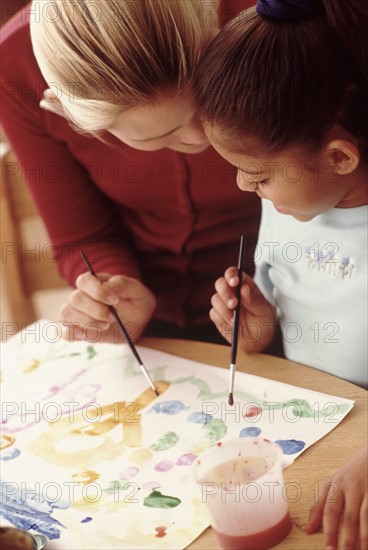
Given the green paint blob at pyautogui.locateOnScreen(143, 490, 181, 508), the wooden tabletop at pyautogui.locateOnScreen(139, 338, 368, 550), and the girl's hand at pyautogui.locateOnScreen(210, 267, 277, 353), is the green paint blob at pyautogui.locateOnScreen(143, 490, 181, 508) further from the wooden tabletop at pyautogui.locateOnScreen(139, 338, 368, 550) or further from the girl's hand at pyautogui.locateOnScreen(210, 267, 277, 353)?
the girl's hand at pyautogui.locateOnScreen(210, 267, 277, 353)

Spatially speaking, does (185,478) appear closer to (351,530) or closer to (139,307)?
(351,530)

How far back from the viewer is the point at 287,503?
76 centimetres

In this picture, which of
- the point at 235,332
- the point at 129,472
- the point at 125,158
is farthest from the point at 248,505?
the point at 125,158

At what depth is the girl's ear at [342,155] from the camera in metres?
0.88

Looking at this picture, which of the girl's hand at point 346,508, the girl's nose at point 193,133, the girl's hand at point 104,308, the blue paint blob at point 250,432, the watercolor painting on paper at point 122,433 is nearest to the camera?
the girl's hand at point 346,508

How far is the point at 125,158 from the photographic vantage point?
4.32 ft

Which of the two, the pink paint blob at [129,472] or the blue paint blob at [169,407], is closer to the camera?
the pink paint blob at [129,472]

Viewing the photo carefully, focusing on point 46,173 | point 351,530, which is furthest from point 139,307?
point 351,530

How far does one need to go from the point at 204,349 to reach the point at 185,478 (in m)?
0.29

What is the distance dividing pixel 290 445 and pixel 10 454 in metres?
0.36

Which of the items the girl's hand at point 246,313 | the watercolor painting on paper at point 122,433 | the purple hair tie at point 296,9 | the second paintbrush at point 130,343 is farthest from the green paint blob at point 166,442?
the purple hair tie at point 296,9

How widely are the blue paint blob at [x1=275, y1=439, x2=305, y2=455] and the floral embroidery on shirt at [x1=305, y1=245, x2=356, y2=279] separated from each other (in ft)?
1.01

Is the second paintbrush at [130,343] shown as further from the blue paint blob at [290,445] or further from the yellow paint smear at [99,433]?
the blue paint blob at [290,445]

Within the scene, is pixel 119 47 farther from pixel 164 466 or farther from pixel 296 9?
pixel 164 466
